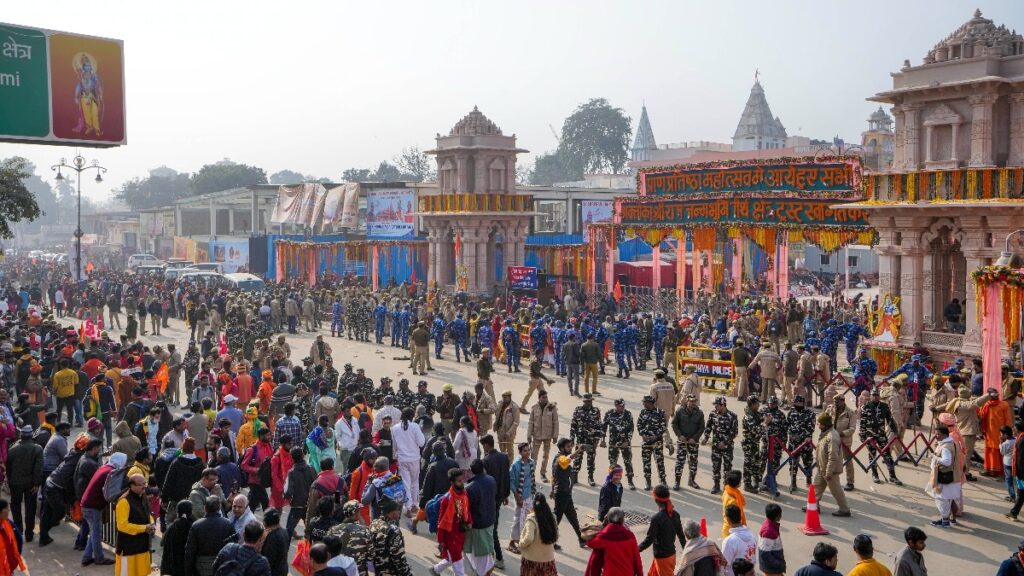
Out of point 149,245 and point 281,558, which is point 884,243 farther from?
point 149,245

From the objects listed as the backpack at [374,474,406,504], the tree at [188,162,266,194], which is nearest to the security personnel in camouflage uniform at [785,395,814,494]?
the backpack at [374,474,406,504]

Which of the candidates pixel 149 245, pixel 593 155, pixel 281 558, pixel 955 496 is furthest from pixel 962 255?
pixel 593 155

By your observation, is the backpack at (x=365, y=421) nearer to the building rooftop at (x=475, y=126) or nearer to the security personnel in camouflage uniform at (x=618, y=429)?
the security personnel in camouflage uniform at (x=618, y=429)

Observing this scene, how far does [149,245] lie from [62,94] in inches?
2750

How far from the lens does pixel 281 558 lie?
8.55 m

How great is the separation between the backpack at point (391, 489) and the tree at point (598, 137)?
119m

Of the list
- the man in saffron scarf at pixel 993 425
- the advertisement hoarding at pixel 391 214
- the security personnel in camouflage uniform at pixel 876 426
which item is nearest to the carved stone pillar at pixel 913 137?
the man in saffron scarf at pixel 993 425

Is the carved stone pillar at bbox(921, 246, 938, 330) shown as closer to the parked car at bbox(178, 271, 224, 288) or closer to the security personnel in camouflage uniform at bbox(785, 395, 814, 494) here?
the security personnel in camouflage uniform at bbox(785, 395, 814, 494)

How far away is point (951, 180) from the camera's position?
66.3ft

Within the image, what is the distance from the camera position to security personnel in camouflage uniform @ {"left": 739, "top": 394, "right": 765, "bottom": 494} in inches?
512

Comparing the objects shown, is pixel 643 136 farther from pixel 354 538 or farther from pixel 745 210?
pixel 354 538


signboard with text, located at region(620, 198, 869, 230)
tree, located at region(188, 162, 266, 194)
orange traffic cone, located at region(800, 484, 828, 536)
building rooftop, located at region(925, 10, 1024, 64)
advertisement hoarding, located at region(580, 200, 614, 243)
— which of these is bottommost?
orange traffic cone, located at region(800, 484, 828, 536)

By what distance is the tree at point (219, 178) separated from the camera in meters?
108

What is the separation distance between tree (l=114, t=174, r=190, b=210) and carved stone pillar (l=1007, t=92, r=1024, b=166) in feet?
436
